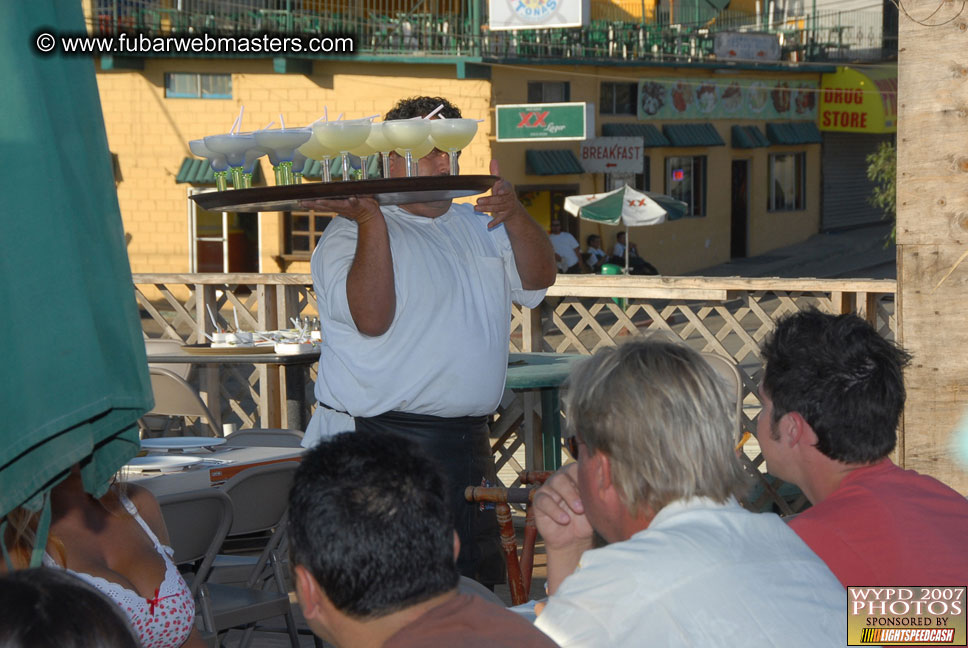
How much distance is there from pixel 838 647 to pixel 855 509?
0.45m

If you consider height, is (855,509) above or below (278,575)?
above

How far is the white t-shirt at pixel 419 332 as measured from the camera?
10.8 feet

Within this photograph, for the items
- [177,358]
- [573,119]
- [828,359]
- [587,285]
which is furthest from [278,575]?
[573,119]

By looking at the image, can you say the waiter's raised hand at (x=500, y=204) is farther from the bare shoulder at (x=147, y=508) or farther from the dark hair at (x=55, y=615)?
the dark hair at (x=55, y=615)

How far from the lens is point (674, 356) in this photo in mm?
→ 1884

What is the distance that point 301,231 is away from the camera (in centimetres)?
1967

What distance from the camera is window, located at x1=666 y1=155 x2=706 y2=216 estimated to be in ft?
79.8

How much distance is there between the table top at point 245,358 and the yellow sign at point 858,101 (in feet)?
77.8

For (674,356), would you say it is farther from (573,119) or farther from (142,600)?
(573,119)

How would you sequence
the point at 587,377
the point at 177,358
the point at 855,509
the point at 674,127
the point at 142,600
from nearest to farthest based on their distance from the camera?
the point at 587,377 → the point at 855,509 → the point at 142,600 → the point at 177,358 → the point at 674,127

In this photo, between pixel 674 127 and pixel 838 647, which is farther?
pixel 674 127

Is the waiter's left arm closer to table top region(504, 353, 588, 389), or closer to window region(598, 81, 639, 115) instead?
table top region(504, 353, 588, 389)

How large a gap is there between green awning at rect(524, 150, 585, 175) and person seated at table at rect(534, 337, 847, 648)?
18.2 metres

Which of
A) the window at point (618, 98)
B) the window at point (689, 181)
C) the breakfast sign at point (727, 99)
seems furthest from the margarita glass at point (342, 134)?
the window at point (689, 181)
